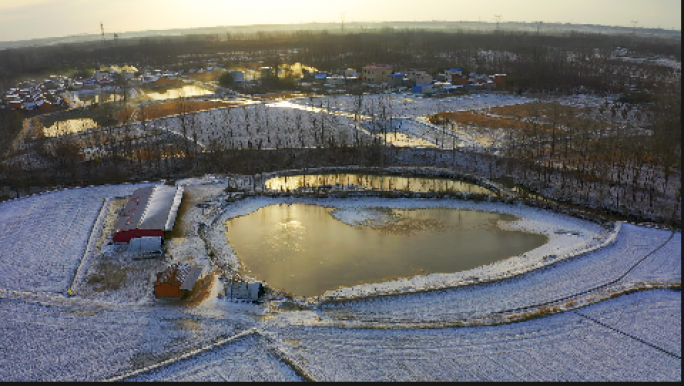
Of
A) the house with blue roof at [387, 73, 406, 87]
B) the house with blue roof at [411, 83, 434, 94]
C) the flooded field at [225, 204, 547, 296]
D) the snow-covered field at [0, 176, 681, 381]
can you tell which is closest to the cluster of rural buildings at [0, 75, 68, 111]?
the snow-covered field at [0, 176, 681, 381]

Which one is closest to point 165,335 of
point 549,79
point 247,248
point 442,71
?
point 247,248

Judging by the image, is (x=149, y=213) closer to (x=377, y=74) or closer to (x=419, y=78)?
(x=419, y=78)

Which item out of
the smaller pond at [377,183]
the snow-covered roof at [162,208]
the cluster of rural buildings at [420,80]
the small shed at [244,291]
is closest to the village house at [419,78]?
the cluster of rural buildings at [420,80]

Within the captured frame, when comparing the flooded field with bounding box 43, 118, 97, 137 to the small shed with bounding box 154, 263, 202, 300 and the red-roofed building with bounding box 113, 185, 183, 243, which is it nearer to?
the red-roofed building with bounding box 113, 185, 183, 243

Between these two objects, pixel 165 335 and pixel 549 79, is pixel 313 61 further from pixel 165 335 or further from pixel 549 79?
pixel 165 335

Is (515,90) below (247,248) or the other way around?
the other way around

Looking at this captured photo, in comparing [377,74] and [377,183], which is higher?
[377,74]

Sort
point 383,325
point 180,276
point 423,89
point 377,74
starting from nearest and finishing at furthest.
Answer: point 383,325 < point 180,276 < point 423,89 < point 377,74

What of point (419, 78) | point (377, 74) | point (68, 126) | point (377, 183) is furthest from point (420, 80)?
point (68, 126)
